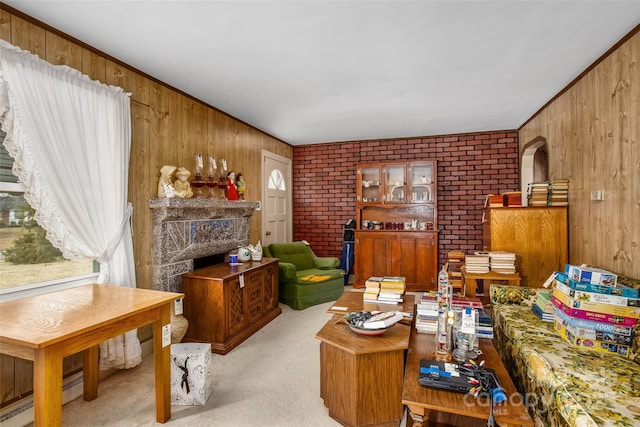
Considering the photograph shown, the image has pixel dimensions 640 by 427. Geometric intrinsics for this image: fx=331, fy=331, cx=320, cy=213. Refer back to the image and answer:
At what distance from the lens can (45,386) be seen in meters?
1.47

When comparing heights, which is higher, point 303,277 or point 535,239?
point 535,239

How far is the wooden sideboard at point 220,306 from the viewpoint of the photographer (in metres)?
3.11

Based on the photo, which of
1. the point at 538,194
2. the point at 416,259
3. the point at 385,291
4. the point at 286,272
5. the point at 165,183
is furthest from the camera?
the point at 416,259

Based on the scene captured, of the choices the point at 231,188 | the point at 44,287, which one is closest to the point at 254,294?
the point at 231,188

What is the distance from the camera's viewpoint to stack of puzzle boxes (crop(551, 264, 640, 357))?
6.48ft

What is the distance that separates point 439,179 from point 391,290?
333 centimetres

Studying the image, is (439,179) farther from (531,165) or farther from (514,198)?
(514,198)

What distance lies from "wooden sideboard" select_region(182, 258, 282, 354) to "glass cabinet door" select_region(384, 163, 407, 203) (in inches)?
114

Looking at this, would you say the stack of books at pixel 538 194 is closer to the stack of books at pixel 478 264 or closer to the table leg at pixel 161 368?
the stack of books at pixel 478 264

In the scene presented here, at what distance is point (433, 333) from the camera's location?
2.21m

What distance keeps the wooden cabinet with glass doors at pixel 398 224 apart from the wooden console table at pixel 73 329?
3.79 meters

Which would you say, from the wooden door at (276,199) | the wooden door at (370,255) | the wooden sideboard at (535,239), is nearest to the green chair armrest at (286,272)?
the wooden door at (276,199)

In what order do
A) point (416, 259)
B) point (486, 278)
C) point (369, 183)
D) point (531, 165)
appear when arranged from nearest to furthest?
1. point (486, 278)
2. point (531, 165)
3. point (416, 259)
4. point (369, 183)

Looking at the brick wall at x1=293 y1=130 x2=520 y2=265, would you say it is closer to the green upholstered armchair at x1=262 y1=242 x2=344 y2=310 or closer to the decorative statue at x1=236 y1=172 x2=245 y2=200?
the green upholstered armchair at x1=262 y1=242 x2=344 y2=310
